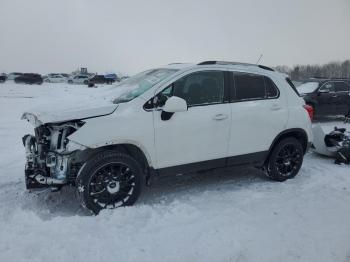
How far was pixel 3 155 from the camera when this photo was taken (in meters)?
7.16

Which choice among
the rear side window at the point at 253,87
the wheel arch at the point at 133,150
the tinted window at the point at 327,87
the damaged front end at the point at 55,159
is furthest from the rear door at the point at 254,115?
the tinted window at the point at 327,87

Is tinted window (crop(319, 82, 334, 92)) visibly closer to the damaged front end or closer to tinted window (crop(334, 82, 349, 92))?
tinted window (crop(334, 82, 349, 92))

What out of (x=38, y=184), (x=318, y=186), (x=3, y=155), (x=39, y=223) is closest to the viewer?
(x=39, y=223)

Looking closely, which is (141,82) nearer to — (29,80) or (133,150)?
(133,150)

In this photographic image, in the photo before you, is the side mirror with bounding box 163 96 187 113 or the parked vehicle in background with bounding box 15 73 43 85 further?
the parked vehicle in background with bounding box 15 73 43 85

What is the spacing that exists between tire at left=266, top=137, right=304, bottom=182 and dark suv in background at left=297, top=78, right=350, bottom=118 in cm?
763

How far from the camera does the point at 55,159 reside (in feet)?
14.5

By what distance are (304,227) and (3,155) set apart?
5.84 meters

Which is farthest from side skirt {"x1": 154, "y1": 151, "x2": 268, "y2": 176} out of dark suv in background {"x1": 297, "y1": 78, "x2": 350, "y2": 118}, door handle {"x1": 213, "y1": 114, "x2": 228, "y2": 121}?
dark suv in background {"x1": 297, "y1": 78, "x2": 350, "y2": 118}

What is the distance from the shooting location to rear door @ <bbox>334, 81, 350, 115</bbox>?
1356 centimetres

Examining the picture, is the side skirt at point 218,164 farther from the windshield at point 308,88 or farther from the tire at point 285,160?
the windshield at point 308,88

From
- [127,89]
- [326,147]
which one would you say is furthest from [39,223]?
[326,147]

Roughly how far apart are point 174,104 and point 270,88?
1998mm

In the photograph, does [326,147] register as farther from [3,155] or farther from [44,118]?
[3,155]
